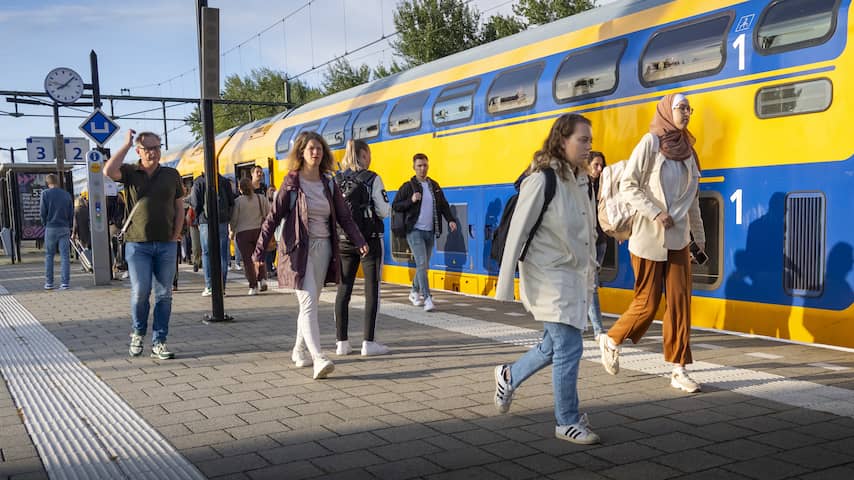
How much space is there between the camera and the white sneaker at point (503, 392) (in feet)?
15.0

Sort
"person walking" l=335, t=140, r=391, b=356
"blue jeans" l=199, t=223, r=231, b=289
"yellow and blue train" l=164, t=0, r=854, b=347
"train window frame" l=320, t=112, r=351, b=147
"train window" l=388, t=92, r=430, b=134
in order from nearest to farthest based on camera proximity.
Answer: "yellow and blue train" l=164, t=0, r=854, b=347
"person walking" l=335, t=140, r=391, b=356
"blue jeans" l=199, t=223, r=231, b=289
"train window" l=388, t=92, r=430, b=134
"train window frame" l=320, t=112, r=351, b=147

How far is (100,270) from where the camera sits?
13.7 meters

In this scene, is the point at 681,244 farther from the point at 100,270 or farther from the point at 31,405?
the point at 100,270

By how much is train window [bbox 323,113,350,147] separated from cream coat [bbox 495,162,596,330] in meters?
10.0

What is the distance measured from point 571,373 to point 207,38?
6.47 m

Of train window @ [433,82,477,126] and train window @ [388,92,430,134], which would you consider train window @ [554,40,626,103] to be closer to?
train window @ [433,82,477,126]

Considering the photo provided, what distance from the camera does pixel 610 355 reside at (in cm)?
555

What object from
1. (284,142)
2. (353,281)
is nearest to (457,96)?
(353,281)

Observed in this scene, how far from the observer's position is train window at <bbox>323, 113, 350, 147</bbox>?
13891 millimetres

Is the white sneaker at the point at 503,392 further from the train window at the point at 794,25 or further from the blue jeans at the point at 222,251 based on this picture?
the blue jeans at the point at 222,251

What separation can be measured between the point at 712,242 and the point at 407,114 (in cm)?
594

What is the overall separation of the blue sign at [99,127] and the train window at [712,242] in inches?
424

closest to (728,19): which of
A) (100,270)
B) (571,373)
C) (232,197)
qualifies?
(571,373)

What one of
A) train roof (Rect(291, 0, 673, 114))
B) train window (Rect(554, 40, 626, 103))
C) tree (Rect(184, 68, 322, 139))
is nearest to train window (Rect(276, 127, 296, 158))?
train roof (Rect(291, 0, 673, 114))
